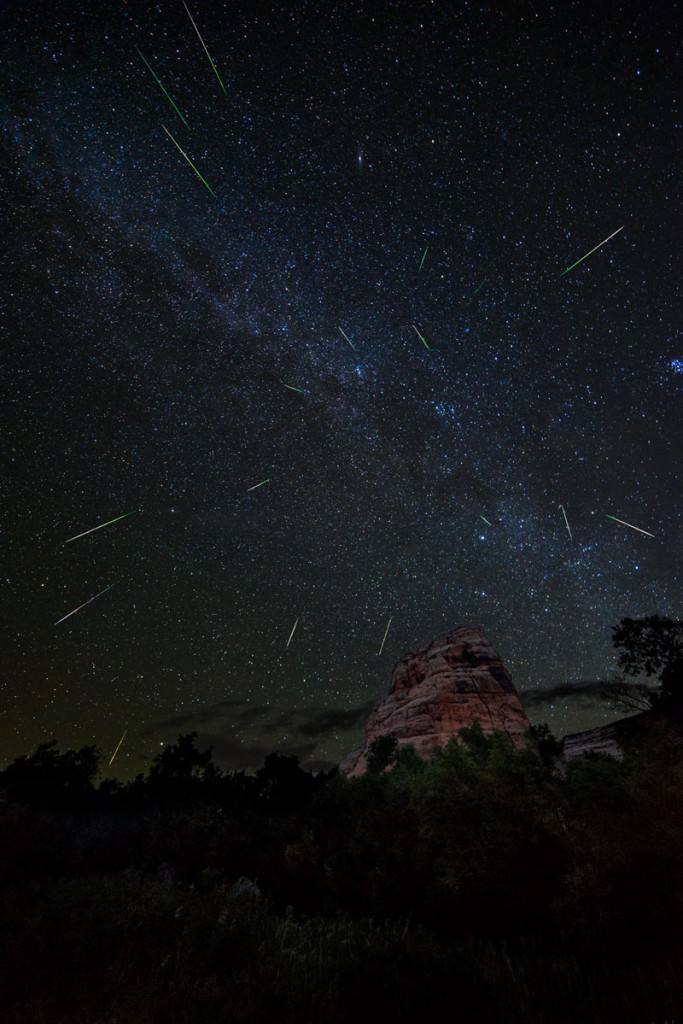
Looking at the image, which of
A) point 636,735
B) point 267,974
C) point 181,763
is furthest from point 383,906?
point 181,763

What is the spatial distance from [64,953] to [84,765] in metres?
49.5

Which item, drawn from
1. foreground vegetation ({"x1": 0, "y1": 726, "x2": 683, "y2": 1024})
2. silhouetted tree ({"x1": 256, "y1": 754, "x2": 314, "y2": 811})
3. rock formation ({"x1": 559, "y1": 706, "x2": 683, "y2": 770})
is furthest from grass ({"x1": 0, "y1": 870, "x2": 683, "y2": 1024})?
silhouetted tree ({"x1": 256, "y1": 754, "x2": 314, "y2": 811})

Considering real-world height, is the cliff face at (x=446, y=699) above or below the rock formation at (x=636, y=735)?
above

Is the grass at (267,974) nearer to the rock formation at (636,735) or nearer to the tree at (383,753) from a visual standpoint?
the rock formation at (636,735)

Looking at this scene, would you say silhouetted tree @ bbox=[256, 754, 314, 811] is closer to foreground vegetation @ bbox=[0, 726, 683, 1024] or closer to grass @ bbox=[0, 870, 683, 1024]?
→ foreground vegetation @ bbox=[0, 726, 683, 1024]

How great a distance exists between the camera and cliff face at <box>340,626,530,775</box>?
190 ft

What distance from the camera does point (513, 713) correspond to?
61.3 metres

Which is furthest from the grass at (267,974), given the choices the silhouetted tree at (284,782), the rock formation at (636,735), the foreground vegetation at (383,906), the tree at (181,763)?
the tree at (181,763)

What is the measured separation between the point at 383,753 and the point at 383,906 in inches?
1670

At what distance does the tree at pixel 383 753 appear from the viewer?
5022 centimetres

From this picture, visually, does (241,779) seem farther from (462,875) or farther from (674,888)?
(674,888)

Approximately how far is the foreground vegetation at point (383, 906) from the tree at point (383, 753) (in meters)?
33.7

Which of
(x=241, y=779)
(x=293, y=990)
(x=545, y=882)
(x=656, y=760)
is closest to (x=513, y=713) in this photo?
(x=241, y=779)

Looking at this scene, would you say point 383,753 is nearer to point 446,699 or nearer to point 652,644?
point 446,699
